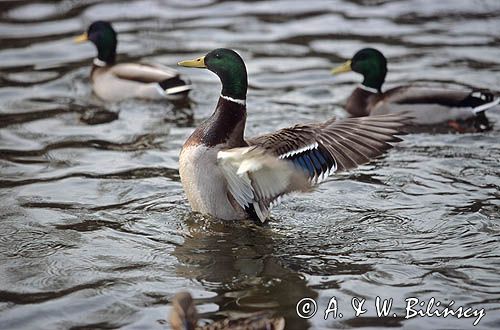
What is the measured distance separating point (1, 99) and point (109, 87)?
1.09 meters

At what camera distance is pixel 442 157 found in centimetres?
803

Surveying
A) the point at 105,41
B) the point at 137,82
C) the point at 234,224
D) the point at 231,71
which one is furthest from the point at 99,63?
the point at 234,224

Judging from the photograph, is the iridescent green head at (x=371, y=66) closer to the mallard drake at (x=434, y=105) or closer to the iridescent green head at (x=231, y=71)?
the mallard drake at (x=434, y=105)

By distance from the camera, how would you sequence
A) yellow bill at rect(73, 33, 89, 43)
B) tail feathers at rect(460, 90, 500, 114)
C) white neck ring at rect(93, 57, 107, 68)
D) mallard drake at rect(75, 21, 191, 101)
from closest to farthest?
tail feathers at rect(460, 90, 500, 114) → mallard drake at rect(75, 21, 191, 101) → white neck ring at rect(93, 57, 107, 68) → yellow bill at rect(73, 33, 89, 43)

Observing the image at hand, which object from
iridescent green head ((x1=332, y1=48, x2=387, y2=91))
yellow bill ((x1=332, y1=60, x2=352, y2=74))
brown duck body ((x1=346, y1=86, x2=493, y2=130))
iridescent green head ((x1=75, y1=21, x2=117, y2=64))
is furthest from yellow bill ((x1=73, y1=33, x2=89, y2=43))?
brown duck body ((x1=346, y1=86, x2=493, y2=130))

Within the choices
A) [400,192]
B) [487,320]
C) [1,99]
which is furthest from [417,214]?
[1,99]

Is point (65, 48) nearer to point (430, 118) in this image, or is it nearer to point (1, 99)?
point (1, 99)

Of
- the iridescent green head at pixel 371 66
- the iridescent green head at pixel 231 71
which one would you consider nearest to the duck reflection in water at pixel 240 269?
the iridescent green head at pixel 231 71

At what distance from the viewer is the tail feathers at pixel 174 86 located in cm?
975

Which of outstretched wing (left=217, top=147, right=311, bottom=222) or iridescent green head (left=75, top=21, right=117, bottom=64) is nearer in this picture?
outstretched wing (left=217, top=147, right=311, bottom=222)

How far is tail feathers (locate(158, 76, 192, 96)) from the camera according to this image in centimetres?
975

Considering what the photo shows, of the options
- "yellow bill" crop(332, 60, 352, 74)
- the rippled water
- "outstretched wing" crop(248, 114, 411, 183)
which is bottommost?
the rippled water

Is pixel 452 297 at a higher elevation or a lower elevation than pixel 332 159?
lower

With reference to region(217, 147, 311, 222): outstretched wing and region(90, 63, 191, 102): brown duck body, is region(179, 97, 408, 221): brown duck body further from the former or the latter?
region(90, 63, 191, 102): brown duck body
